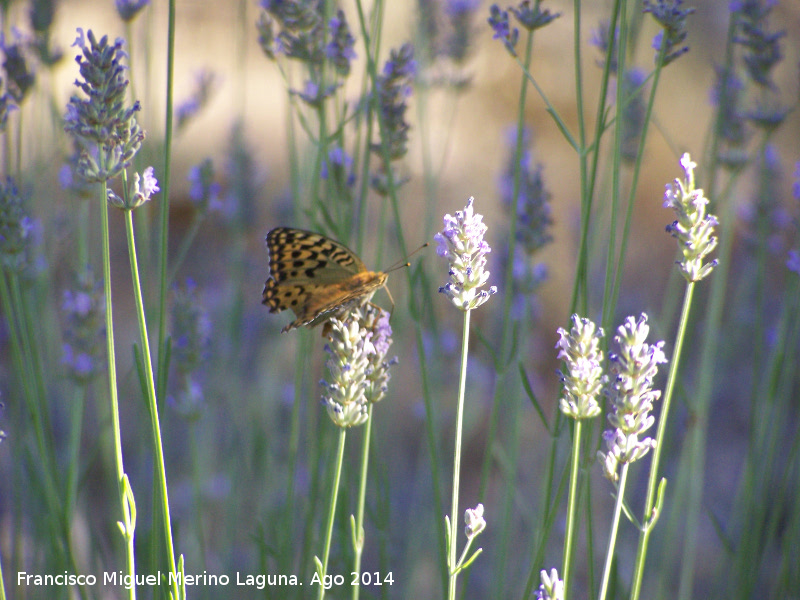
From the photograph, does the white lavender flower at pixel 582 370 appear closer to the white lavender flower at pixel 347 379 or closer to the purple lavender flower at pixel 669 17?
the white lavender flower at pixel 347 379

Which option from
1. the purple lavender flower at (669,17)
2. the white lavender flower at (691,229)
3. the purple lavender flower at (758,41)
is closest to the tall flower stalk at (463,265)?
the white lavender flower at (691,229)

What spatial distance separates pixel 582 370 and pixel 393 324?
48.1 inches

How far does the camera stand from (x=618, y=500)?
31.3 inches

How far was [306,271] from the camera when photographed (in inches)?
61.7

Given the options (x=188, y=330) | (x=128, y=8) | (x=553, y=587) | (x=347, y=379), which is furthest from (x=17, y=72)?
(x=553, y=587)

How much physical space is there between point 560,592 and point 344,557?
0.69 m

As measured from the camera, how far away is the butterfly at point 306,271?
57.0 inches

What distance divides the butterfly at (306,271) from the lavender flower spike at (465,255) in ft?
1.72

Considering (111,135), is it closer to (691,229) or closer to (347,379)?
(347,379)

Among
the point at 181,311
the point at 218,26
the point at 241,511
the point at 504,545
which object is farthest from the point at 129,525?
the point at 218,26

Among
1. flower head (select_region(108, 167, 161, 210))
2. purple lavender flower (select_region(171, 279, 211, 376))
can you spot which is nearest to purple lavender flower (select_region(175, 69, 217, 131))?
purple lavender flower (select_region(171, 279, 211, 376))

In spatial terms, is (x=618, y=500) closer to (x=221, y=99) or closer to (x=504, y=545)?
(x=504, y=545)

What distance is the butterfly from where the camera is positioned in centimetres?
145

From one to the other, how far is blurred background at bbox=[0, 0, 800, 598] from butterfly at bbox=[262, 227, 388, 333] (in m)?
0.08
